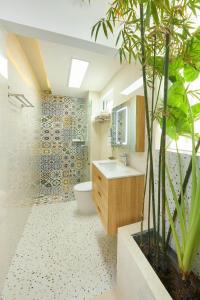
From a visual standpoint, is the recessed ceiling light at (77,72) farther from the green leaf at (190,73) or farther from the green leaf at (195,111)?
the green leaf at (195,111)

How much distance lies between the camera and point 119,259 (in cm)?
105

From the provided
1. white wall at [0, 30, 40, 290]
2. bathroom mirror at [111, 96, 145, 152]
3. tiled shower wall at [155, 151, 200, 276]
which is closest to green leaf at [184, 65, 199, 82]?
tiled shower wall at [155, 151, 200, 276]

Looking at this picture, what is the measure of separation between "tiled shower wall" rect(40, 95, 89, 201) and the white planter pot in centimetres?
239

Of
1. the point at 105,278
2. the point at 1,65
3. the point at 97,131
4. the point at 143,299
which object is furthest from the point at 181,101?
the point at 97,131

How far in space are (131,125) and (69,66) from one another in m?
1.43

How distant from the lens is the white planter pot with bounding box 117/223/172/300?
691 mm

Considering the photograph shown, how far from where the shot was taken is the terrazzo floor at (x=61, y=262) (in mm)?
1203

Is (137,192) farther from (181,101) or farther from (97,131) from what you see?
(97,131)

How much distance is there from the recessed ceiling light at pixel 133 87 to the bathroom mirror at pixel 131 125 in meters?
0.20

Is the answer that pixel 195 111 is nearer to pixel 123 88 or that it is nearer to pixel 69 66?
pixel 123 88

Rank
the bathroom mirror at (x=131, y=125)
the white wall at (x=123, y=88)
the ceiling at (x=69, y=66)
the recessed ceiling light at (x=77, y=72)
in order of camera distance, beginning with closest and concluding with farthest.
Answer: the bathroom mirror at (x=131, y=125) < the white wall at (x=123, y=88) < the ceiling at (x=69, y=66) < the recessed ceiling light at (x=77, y=72)

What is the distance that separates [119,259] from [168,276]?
357mm

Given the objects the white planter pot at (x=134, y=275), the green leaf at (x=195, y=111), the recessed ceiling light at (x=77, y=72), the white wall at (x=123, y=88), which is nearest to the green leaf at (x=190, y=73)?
the green leaf at (x=195, y=111)

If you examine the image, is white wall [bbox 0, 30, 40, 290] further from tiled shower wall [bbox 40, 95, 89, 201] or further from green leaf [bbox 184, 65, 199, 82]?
tiled shower wall [bbox 40, 95, 89, 201]
